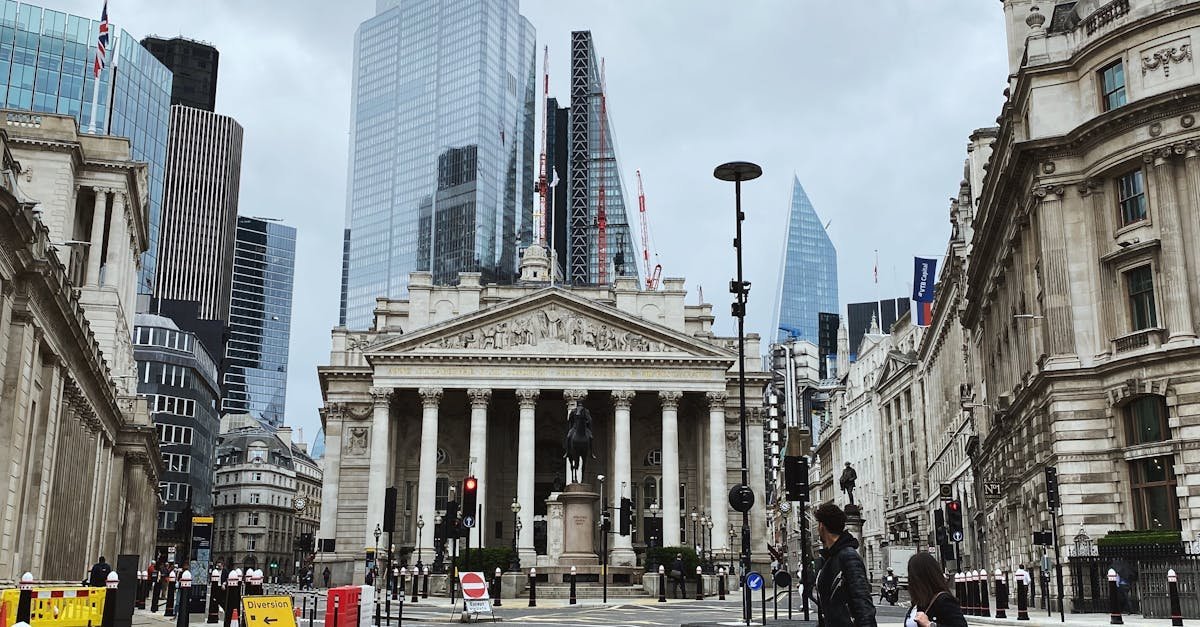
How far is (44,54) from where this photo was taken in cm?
10744

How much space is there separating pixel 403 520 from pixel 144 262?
9672cm

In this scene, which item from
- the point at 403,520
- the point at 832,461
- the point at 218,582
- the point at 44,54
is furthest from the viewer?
the point at 832,461

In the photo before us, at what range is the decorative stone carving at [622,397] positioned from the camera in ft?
252

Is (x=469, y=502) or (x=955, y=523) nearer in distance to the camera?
(x=469, y=502)

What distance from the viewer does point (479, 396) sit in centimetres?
7644

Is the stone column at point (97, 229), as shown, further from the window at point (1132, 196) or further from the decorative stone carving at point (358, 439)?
the window at point (1132, 196)

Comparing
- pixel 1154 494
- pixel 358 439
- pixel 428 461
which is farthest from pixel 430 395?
pixel 1154 494

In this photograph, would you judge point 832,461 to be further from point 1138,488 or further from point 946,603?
point 946,603

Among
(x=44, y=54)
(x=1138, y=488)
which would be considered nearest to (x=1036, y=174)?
(x=1138, y=488)

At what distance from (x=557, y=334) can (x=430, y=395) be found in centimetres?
956

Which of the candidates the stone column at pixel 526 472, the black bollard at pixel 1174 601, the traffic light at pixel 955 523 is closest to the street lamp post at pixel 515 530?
the stone column at pixel 526 472

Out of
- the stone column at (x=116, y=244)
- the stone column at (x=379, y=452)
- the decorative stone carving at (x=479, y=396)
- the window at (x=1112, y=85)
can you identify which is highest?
the stone column at (x=116, y=244)

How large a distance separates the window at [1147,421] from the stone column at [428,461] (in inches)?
1966

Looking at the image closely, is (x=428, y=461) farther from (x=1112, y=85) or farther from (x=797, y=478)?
(x=797, y=478)
